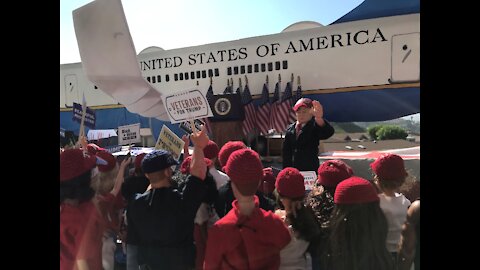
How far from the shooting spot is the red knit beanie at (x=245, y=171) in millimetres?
1758

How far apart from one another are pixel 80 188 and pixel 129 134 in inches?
26.4

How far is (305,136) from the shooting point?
3291 mm

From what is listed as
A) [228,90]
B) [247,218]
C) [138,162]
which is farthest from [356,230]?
[228,90]

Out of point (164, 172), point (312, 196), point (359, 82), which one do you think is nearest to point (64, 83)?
point (164, 172)

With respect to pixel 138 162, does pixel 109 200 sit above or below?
below

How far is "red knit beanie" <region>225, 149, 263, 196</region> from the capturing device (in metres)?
1.76

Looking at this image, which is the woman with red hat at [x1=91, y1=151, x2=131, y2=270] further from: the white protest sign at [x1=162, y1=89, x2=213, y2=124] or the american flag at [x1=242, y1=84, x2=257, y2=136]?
the american flag at [x1=242, y1=84, x2=257, y2=136]

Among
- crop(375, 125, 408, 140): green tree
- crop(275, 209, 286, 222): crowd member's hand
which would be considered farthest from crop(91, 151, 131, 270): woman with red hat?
crop(375, 125, 408, 140): green tree

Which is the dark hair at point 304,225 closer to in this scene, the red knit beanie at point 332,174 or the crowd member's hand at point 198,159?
the red knit beanie at point 332,174

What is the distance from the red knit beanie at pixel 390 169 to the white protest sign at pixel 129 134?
1761 millimetres

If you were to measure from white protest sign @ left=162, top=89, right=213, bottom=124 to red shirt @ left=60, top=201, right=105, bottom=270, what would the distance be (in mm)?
781

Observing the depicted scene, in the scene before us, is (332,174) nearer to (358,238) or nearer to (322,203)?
(322,203)

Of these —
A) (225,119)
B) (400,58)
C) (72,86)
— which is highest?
(400,58)
